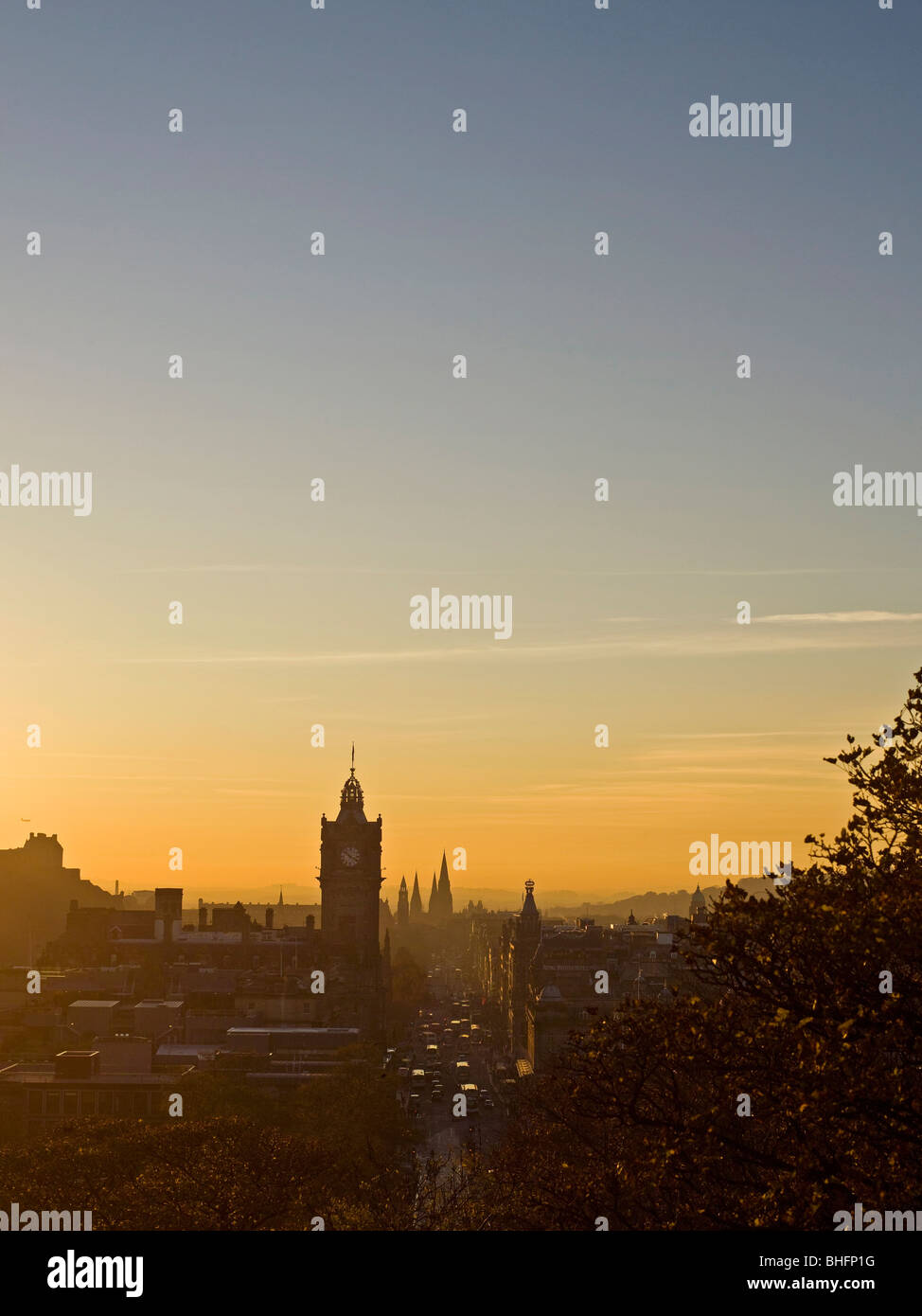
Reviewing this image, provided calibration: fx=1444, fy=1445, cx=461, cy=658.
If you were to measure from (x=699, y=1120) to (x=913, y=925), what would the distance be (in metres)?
3.97

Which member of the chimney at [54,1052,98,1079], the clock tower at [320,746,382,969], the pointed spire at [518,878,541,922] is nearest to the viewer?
the chimney at [54,1052,98,1079]

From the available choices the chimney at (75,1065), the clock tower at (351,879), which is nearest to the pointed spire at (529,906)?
the clock tower at (351,879)

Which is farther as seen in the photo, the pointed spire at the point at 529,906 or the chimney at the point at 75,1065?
the pointed spire at the point at 529,906

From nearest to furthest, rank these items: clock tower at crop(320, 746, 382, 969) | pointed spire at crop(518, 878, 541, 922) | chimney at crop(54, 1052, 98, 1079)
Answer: chimney at crop(54, 1052, 98, 1079), clock tower at crop(320, 746, 382, 969), pointed spire at crop(518, 878, 541, 922)

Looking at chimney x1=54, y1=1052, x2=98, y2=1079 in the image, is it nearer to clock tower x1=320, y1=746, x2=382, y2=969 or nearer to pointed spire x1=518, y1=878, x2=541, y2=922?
clock tower x1=320, y1=746, x2=382, y2=969

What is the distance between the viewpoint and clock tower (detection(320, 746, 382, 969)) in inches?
5157

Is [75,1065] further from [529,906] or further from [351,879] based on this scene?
[529,906]

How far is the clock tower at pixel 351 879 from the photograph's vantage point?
5157 inches

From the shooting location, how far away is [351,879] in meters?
133

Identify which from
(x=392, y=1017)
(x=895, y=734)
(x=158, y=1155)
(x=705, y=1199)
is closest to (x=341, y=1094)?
(x=158, y=1155)

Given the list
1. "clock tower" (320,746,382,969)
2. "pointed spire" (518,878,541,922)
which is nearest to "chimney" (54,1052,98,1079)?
"clock tower" (320,746,382,969)

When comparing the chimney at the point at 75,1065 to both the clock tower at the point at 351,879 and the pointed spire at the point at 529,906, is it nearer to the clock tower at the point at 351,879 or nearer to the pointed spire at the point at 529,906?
the clock tower at the point at 351,879
